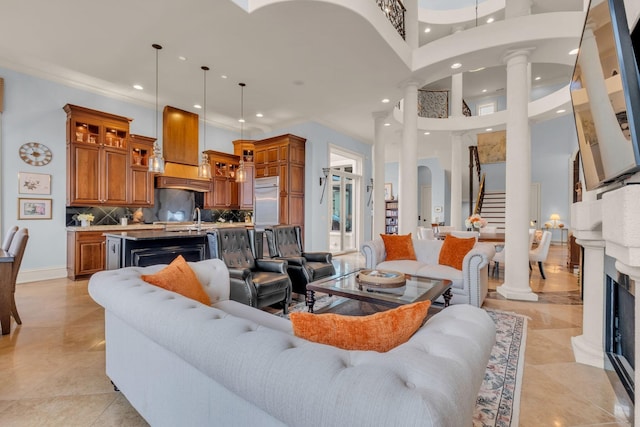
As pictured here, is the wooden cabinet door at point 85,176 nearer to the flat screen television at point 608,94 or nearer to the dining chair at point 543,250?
the flat screen television at point 608,94

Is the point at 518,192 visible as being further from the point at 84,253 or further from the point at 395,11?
the point at 84,253

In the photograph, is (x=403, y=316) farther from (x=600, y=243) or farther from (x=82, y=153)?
(x=82, y=153)

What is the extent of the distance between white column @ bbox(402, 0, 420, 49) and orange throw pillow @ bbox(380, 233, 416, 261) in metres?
3.26

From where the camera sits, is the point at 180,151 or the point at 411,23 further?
the point at 180,151

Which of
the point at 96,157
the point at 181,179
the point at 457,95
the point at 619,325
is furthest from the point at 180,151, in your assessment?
the point at 457,95

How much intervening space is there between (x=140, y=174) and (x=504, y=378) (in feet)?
21.0

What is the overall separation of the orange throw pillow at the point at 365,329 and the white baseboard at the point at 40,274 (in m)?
5.86

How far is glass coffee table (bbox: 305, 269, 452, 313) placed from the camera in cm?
253

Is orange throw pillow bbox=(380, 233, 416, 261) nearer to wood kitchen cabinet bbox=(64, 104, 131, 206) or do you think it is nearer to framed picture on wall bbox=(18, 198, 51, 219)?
wood kitchen cabinet bbox=(64, 104, 131, 206)

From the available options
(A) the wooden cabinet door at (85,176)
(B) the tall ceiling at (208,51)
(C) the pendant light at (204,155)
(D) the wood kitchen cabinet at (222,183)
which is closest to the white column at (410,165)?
(B) the tall ceiling at (208,51)

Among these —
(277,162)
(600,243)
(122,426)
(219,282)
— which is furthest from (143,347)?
(277,162)

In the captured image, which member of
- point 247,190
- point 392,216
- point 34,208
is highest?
point 247,190

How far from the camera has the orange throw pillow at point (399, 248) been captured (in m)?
4.32

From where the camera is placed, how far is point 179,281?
1.77m
